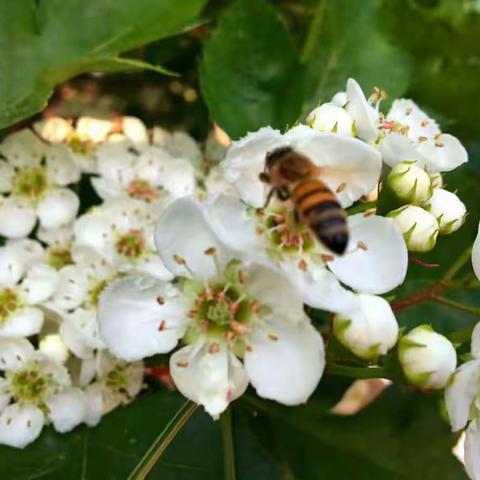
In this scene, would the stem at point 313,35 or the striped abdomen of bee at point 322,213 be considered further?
the stem at point 313,35

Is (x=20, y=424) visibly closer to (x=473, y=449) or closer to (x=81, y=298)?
(x=81, y=298)

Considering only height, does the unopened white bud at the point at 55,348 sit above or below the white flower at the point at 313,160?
below

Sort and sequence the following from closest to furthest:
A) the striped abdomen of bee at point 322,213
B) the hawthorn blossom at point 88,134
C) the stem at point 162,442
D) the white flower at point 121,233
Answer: the striped abdomen of bee at point 322,213, the stem at point 162,442, the white flower at point 121,233, the hawthorn blossom at point 88,134

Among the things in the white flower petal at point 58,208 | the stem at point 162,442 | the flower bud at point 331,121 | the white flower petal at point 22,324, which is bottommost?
the stem at point 162,442

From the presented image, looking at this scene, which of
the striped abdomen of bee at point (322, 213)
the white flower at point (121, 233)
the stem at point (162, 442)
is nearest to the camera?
the striped abdomen of bee at point (322, 213)

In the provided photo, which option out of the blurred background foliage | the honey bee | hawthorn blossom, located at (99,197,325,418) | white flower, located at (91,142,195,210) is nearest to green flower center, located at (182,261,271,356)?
hawthorn blossom, located at (99,197,325,418)

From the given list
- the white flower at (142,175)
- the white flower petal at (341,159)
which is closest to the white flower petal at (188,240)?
the white flower petal at (341,159)

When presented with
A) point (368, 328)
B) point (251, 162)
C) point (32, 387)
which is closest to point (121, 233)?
point (32, 387)

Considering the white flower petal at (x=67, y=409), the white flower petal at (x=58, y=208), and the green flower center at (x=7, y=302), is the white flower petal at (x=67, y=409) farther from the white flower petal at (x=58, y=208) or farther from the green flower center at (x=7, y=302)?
the white flower petal at (x=58, y=208)
